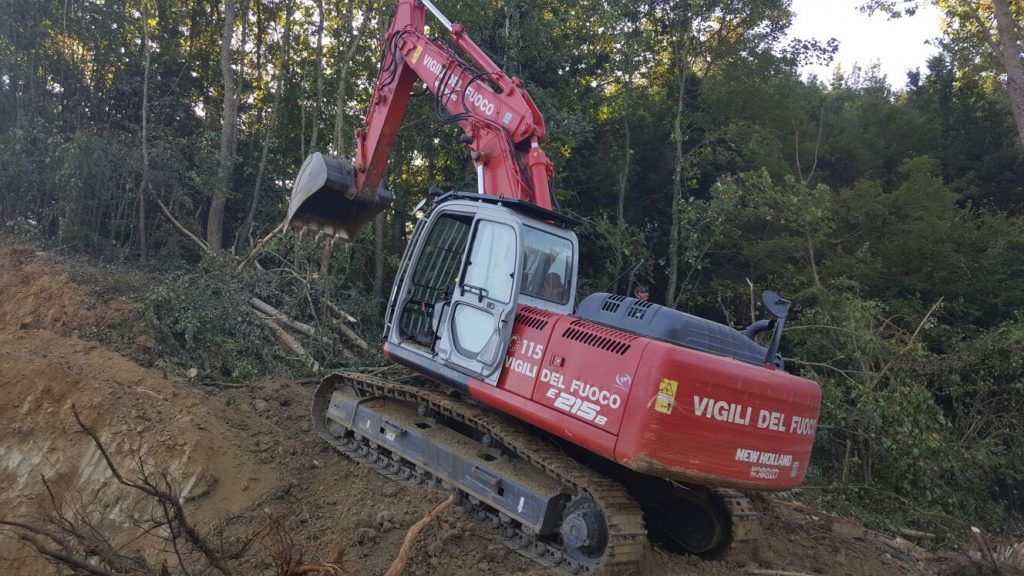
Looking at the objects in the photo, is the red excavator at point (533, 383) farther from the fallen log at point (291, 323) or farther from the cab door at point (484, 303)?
the fallen log at point (291, 323)

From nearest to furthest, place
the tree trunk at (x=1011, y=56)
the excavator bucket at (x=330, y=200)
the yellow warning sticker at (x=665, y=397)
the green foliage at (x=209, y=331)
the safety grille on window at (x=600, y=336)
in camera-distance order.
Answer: the yellow warning sticker at (x=665, y=397) → the safety grille on window at (x=600, y=336) → the excavator bucket at (x=330, y=200) → the green foliage at (x=209, y=331) → the tree trunk at (x=1011, y=56)

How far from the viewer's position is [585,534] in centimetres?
428

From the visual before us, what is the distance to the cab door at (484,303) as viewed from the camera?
497 cm

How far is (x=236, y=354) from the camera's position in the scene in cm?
848

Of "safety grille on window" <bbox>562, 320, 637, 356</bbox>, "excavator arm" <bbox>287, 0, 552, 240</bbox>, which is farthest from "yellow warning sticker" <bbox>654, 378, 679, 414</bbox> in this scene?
"excavator arm" <bbox>287, 0, 552, 240</bbox>

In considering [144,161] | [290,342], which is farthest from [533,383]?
[144,161]

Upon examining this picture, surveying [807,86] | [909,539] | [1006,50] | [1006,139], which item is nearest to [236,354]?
[909,539]

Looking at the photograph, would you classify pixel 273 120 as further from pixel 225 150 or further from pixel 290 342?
pixel 290 342

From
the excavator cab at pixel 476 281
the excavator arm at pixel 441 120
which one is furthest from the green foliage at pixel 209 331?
the excavator cab at pixel 476 281

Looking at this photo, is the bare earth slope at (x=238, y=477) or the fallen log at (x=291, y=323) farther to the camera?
the fallen log at (x=291, y=323)

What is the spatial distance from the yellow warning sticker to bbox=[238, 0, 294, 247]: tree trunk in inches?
443

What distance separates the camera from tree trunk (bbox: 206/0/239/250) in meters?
13.1

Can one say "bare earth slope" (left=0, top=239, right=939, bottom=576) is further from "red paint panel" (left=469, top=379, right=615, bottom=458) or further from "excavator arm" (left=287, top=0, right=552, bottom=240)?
"excavator arm" (left=287, top=0, right=552, bottom=240)

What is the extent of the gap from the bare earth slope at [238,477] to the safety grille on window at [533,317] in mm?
1414
